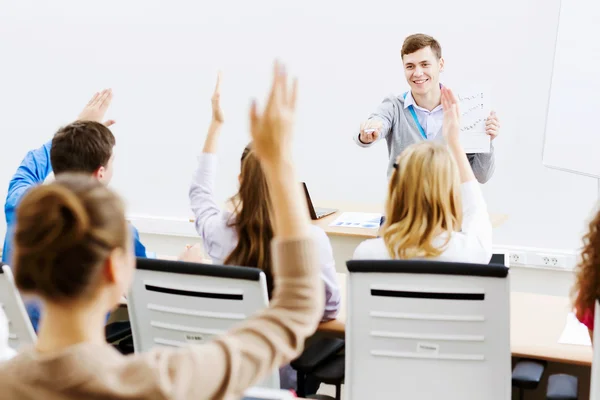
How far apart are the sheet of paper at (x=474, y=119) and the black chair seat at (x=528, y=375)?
5.01 feet

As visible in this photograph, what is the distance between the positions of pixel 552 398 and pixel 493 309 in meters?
0.28

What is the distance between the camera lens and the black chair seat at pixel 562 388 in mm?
2242

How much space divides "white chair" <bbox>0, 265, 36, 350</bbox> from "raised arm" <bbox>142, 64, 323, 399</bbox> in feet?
5.25

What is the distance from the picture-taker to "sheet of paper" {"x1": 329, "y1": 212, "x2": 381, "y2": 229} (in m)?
4.24

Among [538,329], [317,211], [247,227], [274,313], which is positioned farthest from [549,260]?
[274,313]

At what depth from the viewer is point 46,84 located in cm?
643

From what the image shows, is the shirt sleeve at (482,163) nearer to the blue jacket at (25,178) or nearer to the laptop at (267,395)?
the blue jacket at (25,178)

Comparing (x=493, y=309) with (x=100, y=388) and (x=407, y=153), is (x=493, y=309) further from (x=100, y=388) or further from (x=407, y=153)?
(x=100, y=388)

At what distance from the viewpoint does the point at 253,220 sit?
2656 mm

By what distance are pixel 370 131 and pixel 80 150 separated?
1.49 meters

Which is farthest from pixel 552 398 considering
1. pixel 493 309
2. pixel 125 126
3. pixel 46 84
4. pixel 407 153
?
pixel 46 84

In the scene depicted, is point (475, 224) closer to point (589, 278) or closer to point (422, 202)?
point (422, 202)

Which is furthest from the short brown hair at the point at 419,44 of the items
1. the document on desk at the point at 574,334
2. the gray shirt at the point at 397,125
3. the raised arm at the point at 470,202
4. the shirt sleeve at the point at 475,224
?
the document on desk at the point at 574,334

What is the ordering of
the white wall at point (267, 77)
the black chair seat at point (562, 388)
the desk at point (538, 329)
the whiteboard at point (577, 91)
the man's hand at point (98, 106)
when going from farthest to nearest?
1. the white wall at point (267, 77)
2. the whiteboard at point (577, 91)
3. the man's hand at point (98, 106)
4. the desk at point (538, 329)
5. the black chair seat at point (562, 388)
